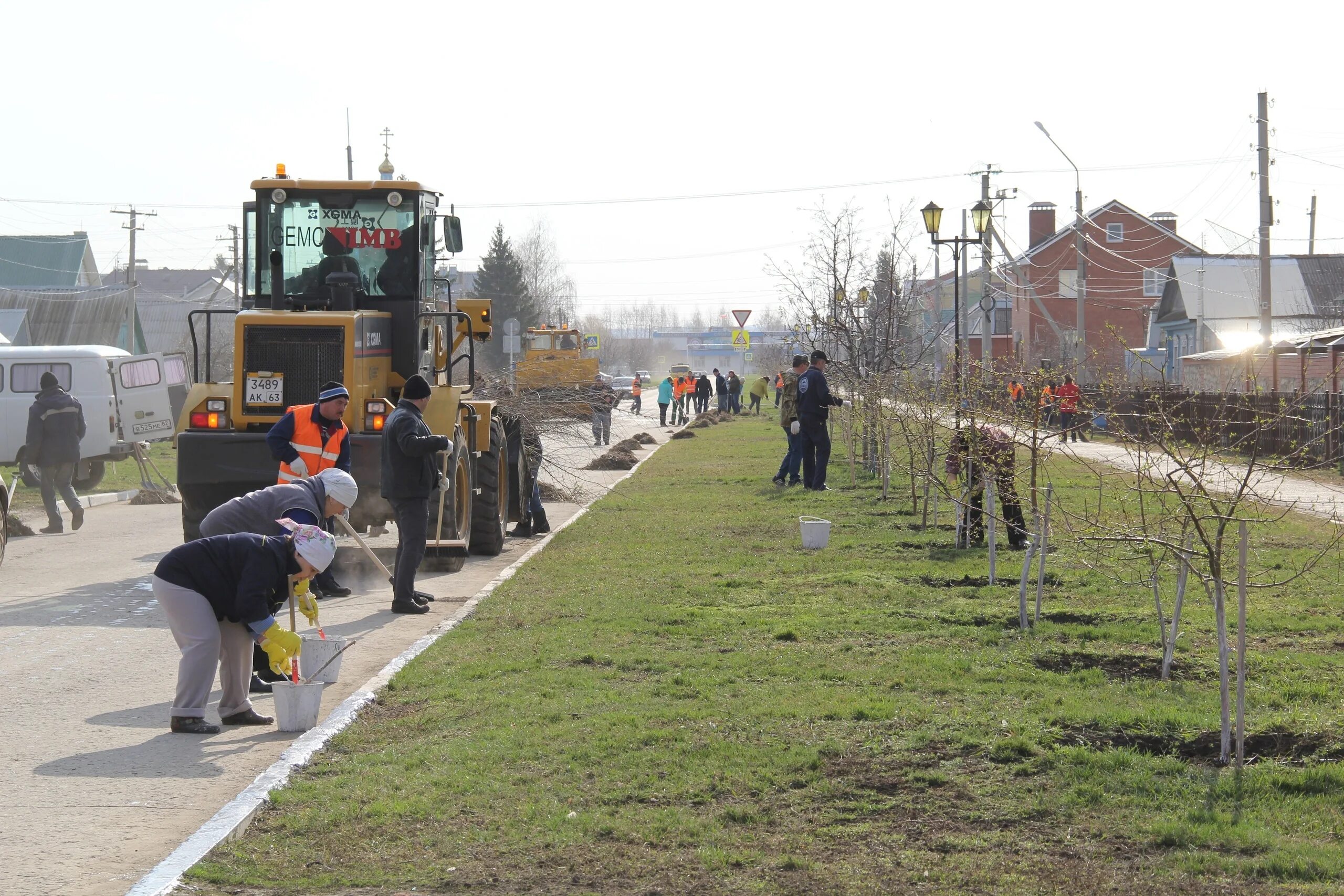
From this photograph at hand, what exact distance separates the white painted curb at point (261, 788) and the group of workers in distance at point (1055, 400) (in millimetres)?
4660

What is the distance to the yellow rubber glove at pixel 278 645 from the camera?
23.7ft

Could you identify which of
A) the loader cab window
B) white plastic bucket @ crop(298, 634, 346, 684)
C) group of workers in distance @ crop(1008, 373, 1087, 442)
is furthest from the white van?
white plastic bucket @ crop(298, 634, 346, 684)

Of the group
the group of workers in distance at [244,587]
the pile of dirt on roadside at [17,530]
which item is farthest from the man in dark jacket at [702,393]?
the group of workers in distance at [244,587]


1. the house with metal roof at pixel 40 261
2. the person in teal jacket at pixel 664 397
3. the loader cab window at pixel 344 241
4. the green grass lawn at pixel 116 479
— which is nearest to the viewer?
the loader cab window at pixel 344 241

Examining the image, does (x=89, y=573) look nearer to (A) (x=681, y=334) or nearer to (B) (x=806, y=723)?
(B) (x=806, y=723)

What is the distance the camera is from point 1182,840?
5188 millimetres

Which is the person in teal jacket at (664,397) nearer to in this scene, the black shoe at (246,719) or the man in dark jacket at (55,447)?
the man in dark jacket at (55,447)

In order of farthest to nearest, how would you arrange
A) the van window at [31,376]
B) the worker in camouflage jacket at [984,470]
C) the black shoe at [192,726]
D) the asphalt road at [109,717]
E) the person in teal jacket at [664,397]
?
the person in teal jacket at [664,397] < the van window at [31,376] < the worker in camouflage jacket at [984,470] < the black shoe at [192,726] < the asphalt road at [109,717]

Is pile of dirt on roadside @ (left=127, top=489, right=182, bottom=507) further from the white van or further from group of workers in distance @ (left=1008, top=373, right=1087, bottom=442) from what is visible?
group of workers in distance @ (left=1008, top=373, right=1087, bottom=442)

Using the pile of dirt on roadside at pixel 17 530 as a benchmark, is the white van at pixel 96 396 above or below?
above

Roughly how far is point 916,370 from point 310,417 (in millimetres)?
13278

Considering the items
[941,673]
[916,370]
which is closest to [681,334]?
[916,370]

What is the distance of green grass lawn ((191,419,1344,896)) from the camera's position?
5.05m

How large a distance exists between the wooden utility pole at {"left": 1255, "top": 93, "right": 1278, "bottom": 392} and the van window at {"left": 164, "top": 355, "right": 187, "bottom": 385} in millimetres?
22209
